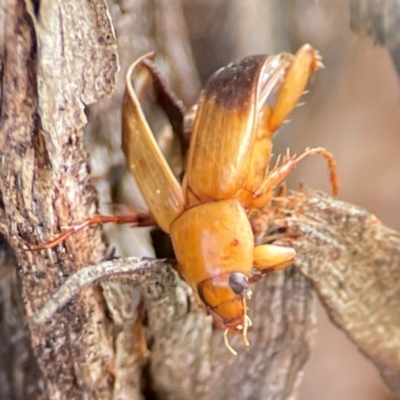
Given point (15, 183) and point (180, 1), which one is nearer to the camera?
point (15, 183)

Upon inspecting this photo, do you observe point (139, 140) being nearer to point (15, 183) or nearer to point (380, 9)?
point (15, 183)

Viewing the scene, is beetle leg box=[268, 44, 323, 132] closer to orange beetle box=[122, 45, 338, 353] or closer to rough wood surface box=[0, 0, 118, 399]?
orange beetle box=[122, 45, 338, 353]

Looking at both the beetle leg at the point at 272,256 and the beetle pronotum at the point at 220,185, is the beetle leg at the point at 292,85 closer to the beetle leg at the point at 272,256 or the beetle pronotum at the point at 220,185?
the beetle pronotum at the point at 220,185

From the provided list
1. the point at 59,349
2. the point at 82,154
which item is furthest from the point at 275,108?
the point at 59,349

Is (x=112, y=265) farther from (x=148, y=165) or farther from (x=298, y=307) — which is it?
(x=298, y=307)

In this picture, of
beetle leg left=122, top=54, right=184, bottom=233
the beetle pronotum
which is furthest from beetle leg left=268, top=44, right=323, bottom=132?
beetle leg left=122, top=54, right=184, bottom=233

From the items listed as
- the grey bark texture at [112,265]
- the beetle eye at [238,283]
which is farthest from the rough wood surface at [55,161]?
the beetle eye at [238,283]
